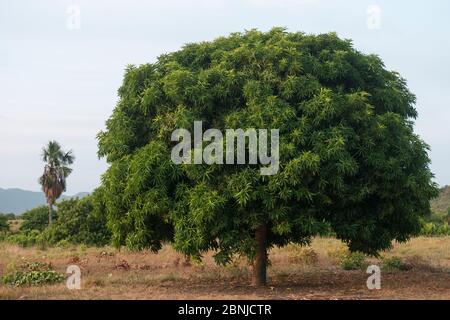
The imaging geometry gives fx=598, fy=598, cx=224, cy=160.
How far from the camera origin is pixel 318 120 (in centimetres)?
1368

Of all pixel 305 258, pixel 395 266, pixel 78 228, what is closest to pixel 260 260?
pixel 395 266

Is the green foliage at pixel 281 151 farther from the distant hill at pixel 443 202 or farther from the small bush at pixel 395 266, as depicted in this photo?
the distant hill at pixel 443 202

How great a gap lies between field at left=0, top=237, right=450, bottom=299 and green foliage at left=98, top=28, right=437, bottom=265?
1323 millimetres

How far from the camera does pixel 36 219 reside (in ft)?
154

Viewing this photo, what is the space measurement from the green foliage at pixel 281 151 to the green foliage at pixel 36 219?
32.1 meters

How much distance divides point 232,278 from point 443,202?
51412 millimetres

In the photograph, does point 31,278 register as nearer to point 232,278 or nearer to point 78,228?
point 232,278

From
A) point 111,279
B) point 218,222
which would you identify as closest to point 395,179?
point 218,222

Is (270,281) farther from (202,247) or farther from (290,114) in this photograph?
(290,114)

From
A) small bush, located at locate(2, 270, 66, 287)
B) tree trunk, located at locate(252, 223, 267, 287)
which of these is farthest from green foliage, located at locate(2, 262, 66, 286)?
tree trunk, located at locate(252, 223, 267, 287)

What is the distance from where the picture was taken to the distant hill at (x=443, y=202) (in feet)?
200

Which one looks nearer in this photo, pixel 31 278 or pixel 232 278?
pixel 31 278

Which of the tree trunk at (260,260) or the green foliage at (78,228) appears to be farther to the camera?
the green foliage at (78,228)

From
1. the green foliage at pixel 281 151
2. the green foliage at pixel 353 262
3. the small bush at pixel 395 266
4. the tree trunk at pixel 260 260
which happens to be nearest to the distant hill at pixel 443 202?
the green foliage at pixel 353 262
